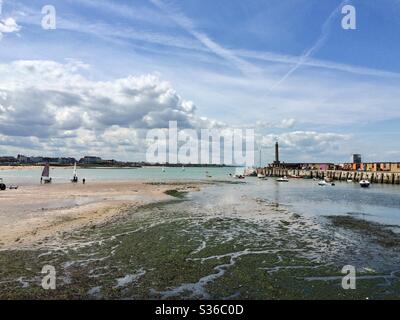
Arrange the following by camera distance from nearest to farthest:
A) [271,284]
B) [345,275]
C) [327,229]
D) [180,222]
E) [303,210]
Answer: [271,284] < [345,275] < [327,229] < [180,222] < [303,210]

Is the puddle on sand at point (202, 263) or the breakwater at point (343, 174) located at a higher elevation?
the breakwater at point (343, 174)

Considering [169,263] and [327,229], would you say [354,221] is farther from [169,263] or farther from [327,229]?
[169,263]

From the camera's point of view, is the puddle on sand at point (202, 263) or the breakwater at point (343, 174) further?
the breakwater at point (343, 174)

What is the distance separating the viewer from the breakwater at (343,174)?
104750 millimetres

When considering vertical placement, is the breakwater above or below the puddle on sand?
above

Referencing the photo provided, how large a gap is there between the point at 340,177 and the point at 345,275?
12244 centimetres

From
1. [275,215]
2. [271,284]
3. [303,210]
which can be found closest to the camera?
[271,284]

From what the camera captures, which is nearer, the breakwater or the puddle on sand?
the puddle on sand

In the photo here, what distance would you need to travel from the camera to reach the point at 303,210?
4169 cm

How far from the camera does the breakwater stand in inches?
4124

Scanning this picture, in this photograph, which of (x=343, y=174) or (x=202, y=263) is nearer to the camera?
(x=202, y=263)

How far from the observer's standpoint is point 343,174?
430 feet

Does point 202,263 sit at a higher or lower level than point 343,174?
lower
